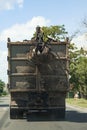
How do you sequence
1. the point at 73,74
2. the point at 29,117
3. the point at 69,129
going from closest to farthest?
the point at 69,129
the point at 29,117
the point at 73,74

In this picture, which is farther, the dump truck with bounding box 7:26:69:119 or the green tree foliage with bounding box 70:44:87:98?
the green tree foliage with bounding box 70:44:87:98

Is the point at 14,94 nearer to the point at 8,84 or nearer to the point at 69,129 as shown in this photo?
the point at 8,84

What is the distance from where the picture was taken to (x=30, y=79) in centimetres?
2345

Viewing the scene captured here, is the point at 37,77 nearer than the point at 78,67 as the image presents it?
Yes

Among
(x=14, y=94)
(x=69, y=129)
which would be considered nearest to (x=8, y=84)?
(x=14, y=94)

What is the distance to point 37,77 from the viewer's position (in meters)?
23.4

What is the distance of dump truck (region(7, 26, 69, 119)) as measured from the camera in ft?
76.8

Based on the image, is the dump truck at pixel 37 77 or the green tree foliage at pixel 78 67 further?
the green tree foliage at pixel 78 67

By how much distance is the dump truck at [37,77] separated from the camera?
76.8 feet

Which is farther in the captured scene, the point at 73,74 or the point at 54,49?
the point at 73,74

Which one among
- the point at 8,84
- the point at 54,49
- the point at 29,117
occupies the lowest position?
the point at 29,117

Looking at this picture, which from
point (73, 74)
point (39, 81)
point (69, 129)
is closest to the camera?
point (69, 129)

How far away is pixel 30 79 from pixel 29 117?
2.86m

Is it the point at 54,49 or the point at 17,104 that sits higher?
the point at 54,49
